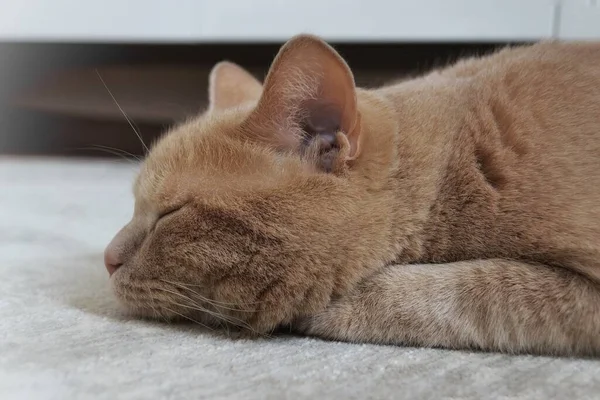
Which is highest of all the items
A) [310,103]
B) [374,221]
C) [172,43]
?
[172,43]

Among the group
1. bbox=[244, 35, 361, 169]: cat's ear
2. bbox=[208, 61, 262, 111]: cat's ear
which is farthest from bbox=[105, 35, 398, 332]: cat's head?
bbox=[208, 61, 262, 111]: cat's ear

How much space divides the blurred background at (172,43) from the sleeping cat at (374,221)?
1.13m

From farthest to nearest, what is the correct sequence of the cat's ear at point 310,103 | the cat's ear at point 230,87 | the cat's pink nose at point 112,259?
the cat's ear at point 230,87
the cat's pink nose at point 112,259
the cat's ear at point 310,103

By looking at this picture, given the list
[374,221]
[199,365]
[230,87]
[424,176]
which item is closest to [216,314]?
[199,365]

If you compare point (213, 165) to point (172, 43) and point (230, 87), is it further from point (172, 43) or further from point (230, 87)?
point (172, 43)

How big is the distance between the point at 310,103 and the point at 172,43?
180 cm

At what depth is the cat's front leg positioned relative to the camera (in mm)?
881

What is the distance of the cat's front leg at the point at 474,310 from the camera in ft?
2.89

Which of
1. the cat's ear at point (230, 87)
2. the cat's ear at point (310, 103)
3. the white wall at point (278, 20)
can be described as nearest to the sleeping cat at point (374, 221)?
the cat's ear at point (310, 103)

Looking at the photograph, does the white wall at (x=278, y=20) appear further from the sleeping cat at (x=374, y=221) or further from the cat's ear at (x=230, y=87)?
the sleeping cat at (x=374, y=221)

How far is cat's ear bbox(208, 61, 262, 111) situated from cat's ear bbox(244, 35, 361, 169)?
0.36 m

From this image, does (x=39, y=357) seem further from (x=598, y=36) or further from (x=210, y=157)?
(x=598, y=36)

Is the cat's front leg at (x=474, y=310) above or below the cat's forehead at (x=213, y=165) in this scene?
below

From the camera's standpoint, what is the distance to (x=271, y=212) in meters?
0.89
